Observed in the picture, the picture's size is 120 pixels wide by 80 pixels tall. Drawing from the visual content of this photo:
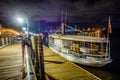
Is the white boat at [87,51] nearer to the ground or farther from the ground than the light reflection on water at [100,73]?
→ farther from the ground

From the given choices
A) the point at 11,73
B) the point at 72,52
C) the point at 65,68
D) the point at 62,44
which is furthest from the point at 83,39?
the point at 11,73

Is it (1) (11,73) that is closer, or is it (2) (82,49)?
(1) (11,73)

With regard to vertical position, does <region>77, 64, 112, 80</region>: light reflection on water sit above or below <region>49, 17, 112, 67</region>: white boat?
below

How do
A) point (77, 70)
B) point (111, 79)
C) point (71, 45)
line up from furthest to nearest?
point (71, 45) < point (111, 79) < point (77, 70)

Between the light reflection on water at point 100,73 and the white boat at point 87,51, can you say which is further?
the white boat at point 87,51

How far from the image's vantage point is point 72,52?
17812mm

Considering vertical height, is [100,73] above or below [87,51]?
below

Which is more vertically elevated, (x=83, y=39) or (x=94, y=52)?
(x=83, y=39)

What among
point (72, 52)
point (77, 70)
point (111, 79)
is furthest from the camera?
point (72, 52)

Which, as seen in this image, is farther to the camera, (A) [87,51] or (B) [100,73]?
(A) [87,51]

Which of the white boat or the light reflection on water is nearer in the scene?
the light reflection on water

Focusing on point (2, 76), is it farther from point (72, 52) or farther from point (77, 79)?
point (72, 52)

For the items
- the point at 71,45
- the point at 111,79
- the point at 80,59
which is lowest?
the point at 111,79

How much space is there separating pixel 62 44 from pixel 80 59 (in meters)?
5.13
